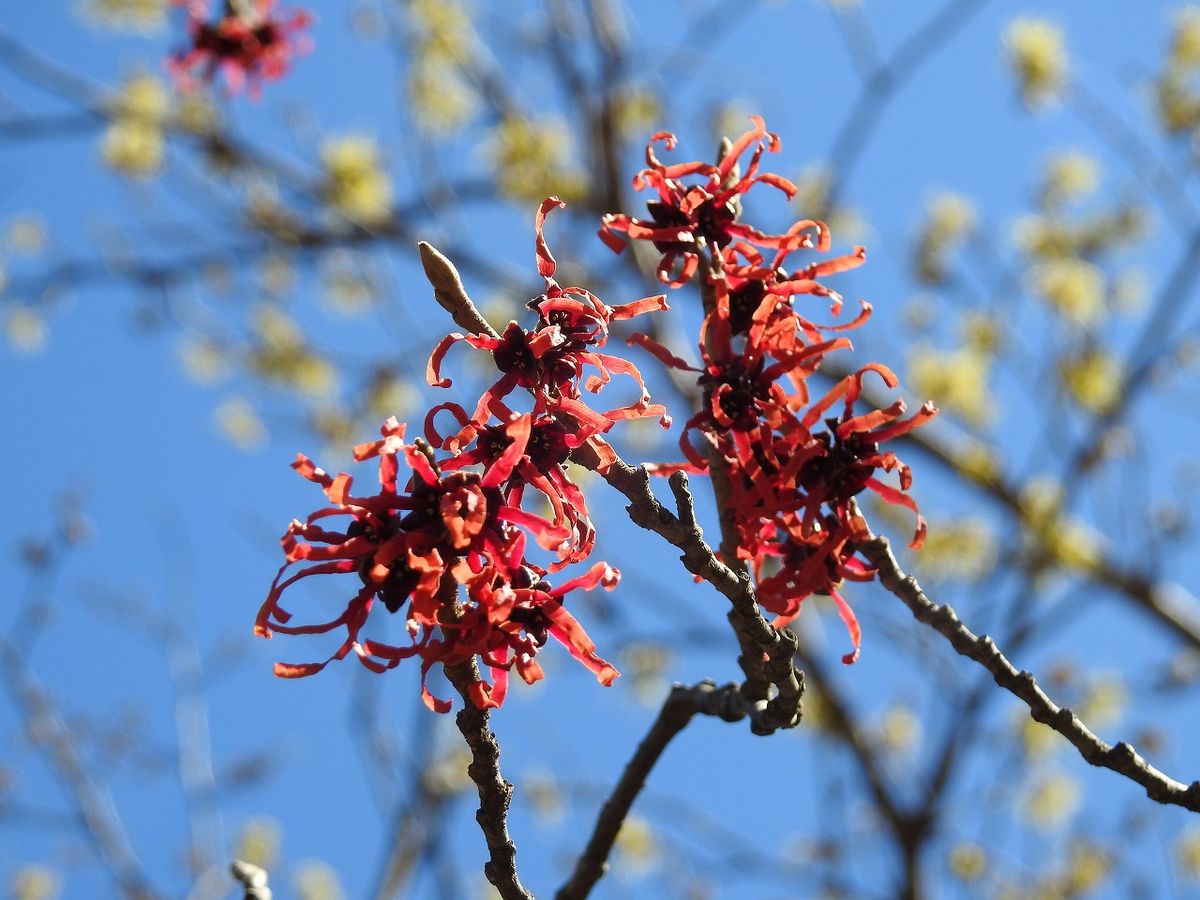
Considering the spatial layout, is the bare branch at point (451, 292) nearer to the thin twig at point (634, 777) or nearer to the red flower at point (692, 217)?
the red flower at point (692, 217)

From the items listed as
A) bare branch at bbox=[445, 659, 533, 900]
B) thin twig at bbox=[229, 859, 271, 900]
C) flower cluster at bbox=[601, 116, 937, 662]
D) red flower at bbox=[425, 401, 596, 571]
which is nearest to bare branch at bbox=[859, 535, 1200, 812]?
flower cluster at bbox=[601, 116, 937, 662]

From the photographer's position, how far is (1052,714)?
1521 millimetres

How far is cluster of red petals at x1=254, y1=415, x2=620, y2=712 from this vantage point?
1339 millimetres

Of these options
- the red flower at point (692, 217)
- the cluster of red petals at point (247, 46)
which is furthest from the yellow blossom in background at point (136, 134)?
the red flower at point (692, 217)

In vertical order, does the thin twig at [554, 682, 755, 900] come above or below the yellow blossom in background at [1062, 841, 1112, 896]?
below

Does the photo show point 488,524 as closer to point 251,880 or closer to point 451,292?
point 451,292

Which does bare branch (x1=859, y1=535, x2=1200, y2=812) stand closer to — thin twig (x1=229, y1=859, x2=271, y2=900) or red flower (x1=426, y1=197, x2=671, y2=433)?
red flower (x1=426, y1=197, x2=671, y2=433)

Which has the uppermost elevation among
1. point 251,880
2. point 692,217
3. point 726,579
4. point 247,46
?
point 247,46

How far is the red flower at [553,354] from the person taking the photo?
1.41 meters

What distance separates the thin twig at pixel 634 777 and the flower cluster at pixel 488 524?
0.44 metres

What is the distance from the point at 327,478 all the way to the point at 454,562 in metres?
0.22

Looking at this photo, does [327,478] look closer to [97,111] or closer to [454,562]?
[454,562]

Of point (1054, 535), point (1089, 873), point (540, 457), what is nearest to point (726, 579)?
point (540, 457)

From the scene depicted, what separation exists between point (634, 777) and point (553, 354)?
81 cm
